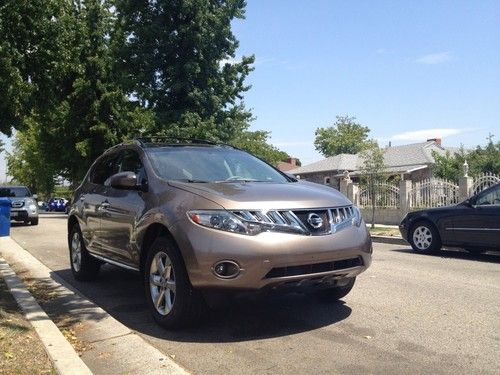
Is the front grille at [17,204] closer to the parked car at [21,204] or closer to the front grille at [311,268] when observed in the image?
the parked car at [21,204]

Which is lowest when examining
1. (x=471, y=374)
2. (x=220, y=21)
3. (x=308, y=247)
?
(x=471, y=374)

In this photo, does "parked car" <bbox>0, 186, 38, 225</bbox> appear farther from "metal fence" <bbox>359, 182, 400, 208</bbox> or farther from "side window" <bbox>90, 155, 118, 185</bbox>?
"side window" <bbox>90, 155, 118, 185</bbox>

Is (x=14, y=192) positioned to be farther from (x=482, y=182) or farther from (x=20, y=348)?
(x=20, y=348)

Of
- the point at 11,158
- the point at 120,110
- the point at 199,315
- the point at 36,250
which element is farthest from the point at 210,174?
the point at 11,158

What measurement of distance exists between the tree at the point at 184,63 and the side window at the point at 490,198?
19.3 m

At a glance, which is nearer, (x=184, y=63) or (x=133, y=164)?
(x=133, y=164)

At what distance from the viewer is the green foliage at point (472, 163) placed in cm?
3431

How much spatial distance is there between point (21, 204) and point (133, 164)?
52.2 feet

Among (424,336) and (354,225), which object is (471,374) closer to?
(424,336)

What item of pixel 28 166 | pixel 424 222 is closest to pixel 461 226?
pixel 424 222

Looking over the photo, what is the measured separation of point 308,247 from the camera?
429cm

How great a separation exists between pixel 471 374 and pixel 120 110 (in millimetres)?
31879

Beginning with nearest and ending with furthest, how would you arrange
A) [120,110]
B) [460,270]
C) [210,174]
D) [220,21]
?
[210,174], [460,270], [220,21], [120,110]

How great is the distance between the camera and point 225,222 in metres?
4.29
